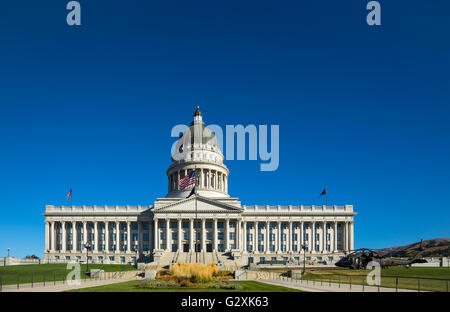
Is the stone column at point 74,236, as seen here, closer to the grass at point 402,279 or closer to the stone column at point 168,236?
the stone column at point 168,236

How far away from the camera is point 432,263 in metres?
75.8

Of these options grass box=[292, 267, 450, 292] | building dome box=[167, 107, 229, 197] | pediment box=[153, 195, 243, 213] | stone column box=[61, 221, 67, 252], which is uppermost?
building dome box=[167, 107, 229, 197]

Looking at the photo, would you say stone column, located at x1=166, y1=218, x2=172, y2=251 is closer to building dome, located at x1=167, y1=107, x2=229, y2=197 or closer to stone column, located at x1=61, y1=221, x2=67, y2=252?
building dome, located at x1=167, y1=107, x2=229, y2=197

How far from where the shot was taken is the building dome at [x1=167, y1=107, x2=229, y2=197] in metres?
120

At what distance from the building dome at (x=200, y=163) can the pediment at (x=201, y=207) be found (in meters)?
13.6

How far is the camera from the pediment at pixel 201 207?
4001 inches

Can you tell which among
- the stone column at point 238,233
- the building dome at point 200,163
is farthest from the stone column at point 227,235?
the building dome at point 200,163

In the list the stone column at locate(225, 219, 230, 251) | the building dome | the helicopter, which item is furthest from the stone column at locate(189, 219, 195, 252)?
the helicopter

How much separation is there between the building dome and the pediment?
44.7 feet
